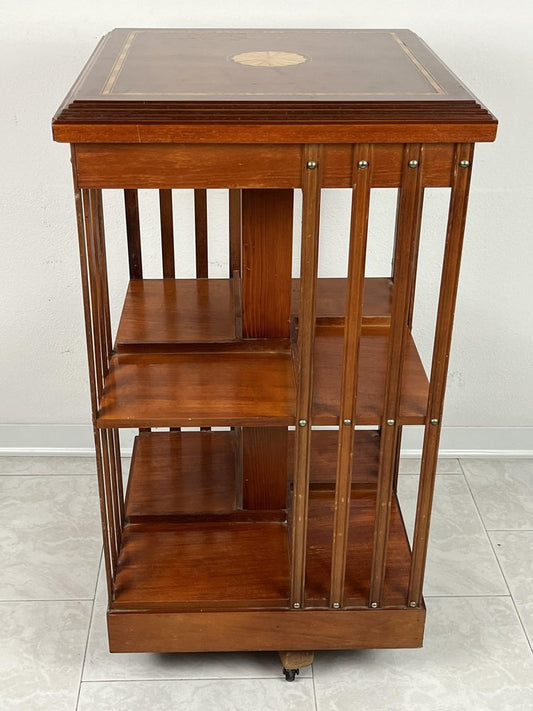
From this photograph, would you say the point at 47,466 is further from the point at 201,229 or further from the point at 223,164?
the point at 223,164

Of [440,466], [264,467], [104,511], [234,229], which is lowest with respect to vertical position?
[440,466]

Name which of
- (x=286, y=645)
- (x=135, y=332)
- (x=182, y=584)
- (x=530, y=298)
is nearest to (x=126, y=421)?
(x=135, y=332)

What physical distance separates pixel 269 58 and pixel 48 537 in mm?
1468

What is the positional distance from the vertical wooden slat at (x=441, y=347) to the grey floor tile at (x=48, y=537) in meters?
0.90

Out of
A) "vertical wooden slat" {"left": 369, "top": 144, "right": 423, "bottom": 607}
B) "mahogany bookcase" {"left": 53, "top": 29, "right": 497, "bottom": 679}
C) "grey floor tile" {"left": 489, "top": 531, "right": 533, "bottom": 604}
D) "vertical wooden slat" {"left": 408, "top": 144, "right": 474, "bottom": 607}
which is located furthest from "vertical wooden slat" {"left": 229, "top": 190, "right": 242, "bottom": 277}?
"grey floor tile" {"left": 489, "top": 531, "right": 533, "bottom": 604}

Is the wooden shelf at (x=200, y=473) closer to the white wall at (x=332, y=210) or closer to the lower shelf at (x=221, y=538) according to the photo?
the lower shelf at (x=221, y=538)

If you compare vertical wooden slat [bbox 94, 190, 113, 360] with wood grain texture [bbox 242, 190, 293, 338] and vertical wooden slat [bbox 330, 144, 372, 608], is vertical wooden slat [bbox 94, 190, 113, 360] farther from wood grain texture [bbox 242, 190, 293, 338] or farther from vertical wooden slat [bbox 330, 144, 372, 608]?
Result: vertical wooden slat [bbox 330, 144, 372, 608]

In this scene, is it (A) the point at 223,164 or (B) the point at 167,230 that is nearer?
(A) the point at 223,164

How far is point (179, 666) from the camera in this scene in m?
2.27

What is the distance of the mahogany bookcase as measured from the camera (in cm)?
Result: 165

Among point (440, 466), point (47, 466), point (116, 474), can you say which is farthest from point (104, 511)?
point (440, 466)

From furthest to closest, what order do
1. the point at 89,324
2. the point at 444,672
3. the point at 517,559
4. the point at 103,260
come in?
1. the point at 517,559
2. the point at 444,672
3. the point at 103,260
4. the point at 89,324

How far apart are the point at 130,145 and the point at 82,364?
140cm

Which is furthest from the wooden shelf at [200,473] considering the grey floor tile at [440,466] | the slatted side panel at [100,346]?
the grey floor tile at [440,466]
